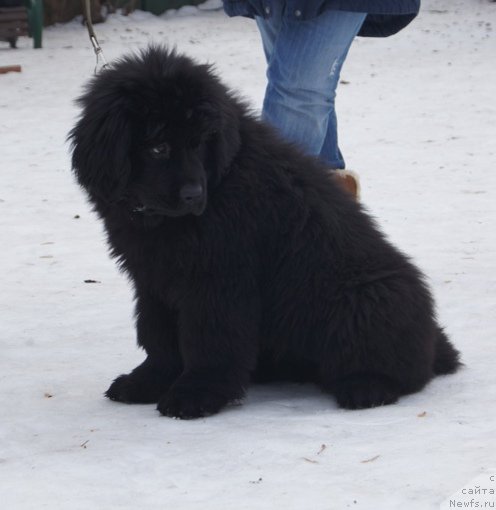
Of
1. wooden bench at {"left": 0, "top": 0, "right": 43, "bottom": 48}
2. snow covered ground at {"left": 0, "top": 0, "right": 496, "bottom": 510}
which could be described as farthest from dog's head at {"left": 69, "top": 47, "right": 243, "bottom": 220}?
wooden bench at {"left": 0, "top": 0, "right": 43, "bottom": 48}

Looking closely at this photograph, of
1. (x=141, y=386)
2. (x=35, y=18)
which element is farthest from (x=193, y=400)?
(x=35, y=18)

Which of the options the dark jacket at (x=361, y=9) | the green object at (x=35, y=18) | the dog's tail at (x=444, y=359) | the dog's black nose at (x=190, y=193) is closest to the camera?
the dog's black nose at (x=190, y=193)

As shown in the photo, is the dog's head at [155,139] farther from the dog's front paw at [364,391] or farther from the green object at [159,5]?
the green object at [159,5]

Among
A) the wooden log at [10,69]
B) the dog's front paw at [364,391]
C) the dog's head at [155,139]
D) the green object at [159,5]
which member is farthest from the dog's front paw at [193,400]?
the green object at [159,5]

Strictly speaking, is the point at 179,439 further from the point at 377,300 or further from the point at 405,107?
the point at 405,107

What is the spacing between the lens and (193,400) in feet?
10.7

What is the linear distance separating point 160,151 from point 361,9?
122 centimetres

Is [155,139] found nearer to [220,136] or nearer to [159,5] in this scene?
[220,136]

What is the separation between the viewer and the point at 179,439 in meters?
3.07

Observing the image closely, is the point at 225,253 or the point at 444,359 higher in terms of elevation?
the point at 225,253

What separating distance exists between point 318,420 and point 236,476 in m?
0.51

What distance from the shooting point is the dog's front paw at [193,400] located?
3.26 metres

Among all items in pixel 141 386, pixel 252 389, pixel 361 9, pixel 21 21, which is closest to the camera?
pixel 141 386

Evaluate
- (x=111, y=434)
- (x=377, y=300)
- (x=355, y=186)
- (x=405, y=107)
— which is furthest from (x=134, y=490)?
(x=405, y=107)
